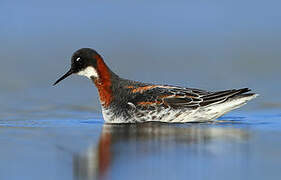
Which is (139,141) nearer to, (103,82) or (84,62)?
(103,82)

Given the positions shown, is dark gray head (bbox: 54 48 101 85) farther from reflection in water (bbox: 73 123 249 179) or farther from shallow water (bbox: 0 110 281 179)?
reflection in water (bbox: 73 123 249 179)

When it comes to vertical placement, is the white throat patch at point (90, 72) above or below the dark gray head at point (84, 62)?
below

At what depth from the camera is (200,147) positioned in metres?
8.87

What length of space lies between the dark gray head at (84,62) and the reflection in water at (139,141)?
123cm

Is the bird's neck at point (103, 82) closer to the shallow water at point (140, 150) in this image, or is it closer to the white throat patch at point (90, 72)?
the white throat patch at point (90, 72)

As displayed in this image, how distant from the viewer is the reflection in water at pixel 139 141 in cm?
799

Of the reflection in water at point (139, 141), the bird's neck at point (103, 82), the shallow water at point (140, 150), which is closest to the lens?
the shallow water at point (140, 150)

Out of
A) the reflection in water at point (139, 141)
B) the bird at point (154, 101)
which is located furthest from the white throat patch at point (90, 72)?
the reflection in water at point (139, 141)

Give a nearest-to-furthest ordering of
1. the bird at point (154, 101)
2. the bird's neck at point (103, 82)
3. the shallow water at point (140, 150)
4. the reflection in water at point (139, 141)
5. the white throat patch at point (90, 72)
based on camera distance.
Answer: the shallow water at point (140, 150)
the reflection in water at point (139, 141)
the bird at point (154, 101)
the bird's neck at point (103, 82)
the white throat patch at point (90, 72)

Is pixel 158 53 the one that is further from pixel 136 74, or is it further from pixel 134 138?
pixel 134 138

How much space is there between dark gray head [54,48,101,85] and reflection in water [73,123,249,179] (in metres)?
1.23

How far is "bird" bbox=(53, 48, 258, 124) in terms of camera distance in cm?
1146

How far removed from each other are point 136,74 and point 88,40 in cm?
334

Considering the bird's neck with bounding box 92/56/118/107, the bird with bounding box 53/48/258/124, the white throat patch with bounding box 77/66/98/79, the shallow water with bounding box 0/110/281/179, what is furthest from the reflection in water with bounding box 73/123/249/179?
the white throat patch with bounding box 77/66/98/79
